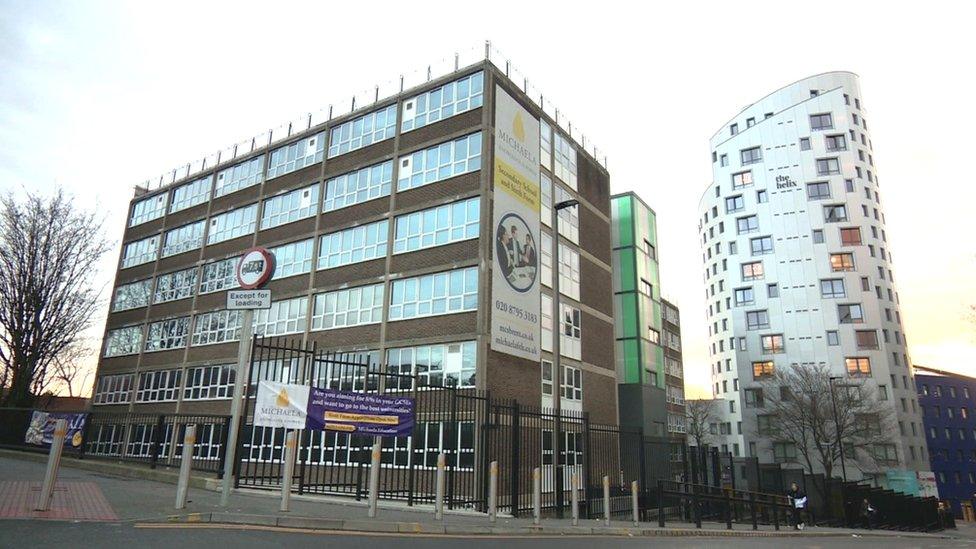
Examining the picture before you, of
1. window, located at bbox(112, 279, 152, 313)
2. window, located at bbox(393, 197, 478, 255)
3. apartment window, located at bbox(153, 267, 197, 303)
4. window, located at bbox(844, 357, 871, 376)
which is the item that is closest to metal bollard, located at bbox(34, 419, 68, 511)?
window, located at bbox(393, 197, 478, 255)

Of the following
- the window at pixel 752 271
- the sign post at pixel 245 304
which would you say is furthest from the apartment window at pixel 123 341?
the window at pixel 752 271

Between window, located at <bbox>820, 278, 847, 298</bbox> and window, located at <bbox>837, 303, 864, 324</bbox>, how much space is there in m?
1.21

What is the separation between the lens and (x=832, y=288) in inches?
2350

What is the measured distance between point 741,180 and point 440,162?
49.9 meters

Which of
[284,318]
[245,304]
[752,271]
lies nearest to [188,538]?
[245,304]

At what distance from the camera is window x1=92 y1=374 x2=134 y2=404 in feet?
129

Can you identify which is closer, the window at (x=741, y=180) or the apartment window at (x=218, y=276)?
the apartment window at (x=218, y=276)

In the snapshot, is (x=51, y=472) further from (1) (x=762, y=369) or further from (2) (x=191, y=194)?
(1) (x=762, y=369)

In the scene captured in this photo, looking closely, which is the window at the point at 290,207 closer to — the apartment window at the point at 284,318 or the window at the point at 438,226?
the apartment window at the point at 284,318

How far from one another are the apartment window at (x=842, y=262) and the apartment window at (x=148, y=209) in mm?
58887

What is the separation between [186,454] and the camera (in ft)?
29.9

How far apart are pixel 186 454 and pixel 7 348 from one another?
88.5 feet

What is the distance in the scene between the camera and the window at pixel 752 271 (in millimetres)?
64375

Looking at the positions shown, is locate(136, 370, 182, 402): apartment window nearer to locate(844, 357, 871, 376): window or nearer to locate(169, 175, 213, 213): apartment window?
locate(169, 175, 213, 213): apartment window
